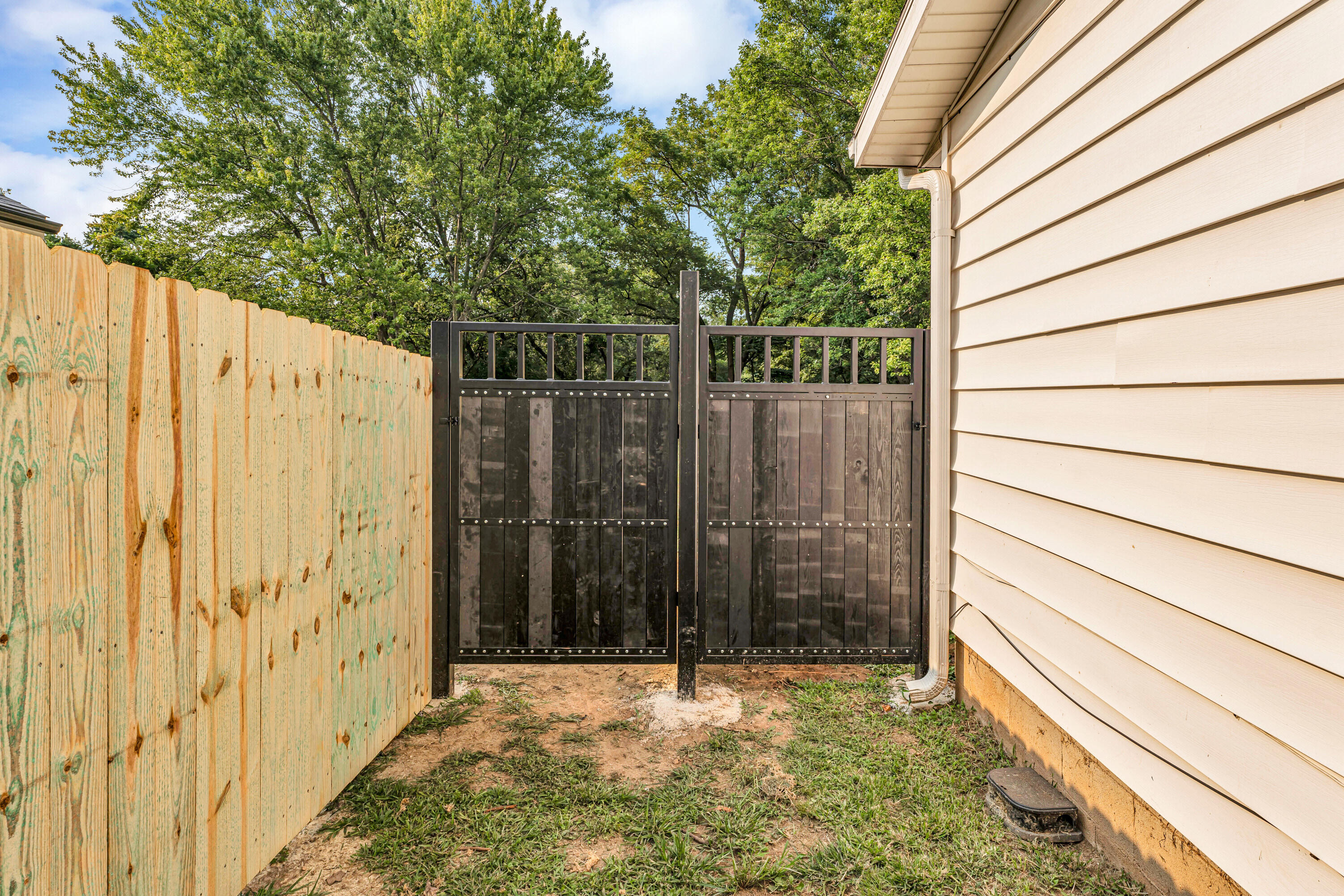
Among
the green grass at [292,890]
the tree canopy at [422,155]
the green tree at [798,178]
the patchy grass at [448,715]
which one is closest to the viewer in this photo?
the green grass at [292,890]

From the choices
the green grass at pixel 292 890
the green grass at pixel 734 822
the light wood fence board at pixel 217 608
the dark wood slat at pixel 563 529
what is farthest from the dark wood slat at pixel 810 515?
the light wood fence board at pixel 217 608

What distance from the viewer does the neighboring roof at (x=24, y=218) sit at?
5133 mm

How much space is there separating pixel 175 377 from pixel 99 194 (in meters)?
15.2

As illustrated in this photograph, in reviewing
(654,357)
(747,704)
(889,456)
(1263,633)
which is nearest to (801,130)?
(654,357)

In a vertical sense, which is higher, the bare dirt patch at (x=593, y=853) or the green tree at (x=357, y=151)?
the green tree at (x=357, y=151)

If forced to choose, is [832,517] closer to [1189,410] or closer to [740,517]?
[740,517]

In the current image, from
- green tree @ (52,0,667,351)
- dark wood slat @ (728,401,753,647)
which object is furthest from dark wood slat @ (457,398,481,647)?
green tree @ (52,0,667,351)

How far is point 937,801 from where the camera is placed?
7.54 ft

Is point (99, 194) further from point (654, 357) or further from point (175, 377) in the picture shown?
point (175, 377)

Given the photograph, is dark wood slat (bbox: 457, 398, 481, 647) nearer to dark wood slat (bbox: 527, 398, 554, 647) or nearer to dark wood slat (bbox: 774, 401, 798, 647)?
dark wood slat (bbox: 527, 398, 554, 647)

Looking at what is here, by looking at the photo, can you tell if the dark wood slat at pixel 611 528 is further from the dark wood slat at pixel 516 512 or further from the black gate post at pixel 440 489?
the black gate post at pixel 440 489

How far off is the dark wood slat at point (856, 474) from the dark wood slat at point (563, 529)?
1393 millimetres

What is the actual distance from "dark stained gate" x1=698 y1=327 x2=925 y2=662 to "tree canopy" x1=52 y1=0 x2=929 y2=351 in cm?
Answer: 773

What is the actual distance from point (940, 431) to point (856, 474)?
454 millimetres
